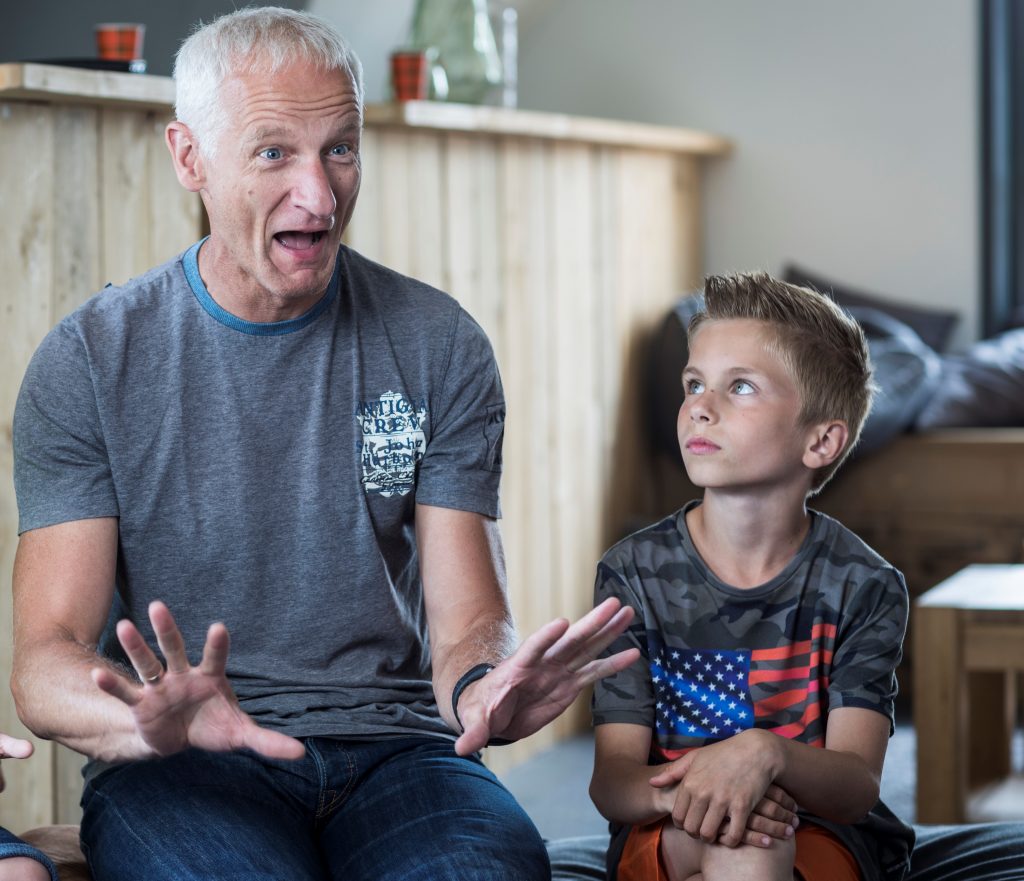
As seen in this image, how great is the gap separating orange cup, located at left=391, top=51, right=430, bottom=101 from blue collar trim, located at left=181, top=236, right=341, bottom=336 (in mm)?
1380

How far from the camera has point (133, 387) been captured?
1.71 m

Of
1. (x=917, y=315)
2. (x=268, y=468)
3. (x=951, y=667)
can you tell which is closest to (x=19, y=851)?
(x=268, y=468)

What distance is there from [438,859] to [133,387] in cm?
61

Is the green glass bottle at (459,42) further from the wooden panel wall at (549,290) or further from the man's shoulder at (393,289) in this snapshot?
the man's shoulder at (393,289)

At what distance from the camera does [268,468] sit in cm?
173

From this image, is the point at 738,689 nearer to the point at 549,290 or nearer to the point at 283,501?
the point at 283,501

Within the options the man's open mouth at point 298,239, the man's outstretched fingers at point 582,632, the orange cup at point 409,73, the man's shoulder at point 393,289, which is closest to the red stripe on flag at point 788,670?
the man's outstretched fingers at point 582,632

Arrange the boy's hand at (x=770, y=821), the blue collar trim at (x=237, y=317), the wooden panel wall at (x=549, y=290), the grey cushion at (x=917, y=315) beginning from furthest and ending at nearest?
the grey cushion at (x=917, y=315), the wooden panel wall at (x=549, y=290), the blue collar trim at (x=237, y=317), the boy's hand at (x=770, y=821)

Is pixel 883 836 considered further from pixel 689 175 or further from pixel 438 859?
pixel 689 175

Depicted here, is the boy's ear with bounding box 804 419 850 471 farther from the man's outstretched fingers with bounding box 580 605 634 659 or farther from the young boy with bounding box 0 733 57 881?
the young boy with bounding box 0 733 57 881

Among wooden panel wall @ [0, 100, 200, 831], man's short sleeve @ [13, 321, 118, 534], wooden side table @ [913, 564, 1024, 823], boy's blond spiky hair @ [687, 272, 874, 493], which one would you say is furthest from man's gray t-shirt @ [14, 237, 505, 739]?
wooden side table @ [913, 564, 1024, 823]

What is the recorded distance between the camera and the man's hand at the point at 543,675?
1.43 metres

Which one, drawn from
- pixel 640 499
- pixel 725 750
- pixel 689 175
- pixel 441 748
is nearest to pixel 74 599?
pixel 441 748

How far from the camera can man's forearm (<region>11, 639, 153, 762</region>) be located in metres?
1.45
